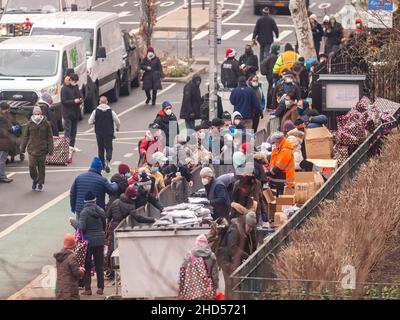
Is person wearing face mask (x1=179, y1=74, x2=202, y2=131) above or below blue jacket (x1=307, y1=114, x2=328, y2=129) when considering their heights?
below

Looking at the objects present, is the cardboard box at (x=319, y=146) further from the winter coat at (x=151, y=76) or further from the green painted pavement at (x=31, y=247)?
the winter coat at (x=151, y=76)

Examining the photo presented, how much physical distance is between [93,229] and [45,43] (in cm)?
1453

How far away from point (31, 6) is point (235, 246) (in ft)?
82.1

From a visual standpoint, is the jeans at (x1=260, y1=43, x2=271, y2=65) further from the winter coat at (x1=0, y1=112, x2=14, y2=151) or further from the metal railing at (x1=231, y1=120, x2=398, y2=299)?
the metal railing at (x1=231, y1=120, x2=398, y2=299)

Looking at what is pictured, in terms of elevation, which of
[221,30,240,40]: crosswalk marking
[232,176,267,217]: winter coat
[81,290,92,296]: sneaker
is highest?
[232,176,267,217]: winter coat

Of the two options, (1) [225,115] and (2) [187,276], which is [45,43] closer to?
(1) [225,115]

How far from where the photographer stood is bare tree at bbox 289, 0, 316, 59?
3900 cm

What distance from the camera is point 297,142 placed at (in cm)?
2275

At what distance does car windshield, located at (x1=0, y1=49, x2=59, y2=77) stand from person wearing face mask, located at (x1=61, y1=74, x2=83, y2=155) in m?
2.71

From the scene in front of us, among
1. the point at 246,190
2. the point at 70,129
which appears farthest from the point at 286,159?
the point at 70,129

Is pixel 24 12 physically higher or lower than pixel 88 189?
lower

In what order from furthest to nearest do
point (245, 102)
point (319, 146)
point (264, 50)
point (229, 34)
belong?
point (229, 34)
point (264, 50)
point (245, 102)
point (319, 146)

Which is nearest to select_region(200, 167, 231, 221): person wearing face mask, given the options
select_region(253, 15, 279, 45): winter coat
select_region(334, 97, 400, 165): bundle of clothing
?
select_region(334, 97, 400, 165): bundle of clothing

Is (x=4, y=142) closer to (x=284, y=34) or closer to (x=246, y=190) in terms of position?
(x=246, y=190)
